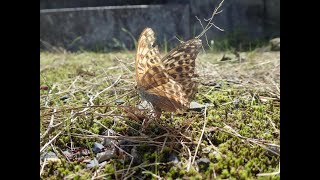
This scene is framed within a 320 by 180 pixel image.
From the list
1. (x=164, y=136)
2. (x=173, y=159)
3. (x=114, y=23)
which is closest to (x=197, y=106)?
(x=164, y=136)

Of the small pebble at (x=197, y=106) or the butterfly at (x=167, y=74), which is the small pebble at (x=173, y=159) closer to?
the butterfly at (x=167, y=74)

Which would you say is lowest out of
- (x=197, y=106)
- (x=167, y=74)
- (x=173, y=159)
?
(x=173, y=159)

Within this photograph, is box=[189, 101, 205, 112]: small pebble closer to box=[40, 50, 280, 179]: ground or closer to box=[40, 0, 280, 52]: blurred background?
box=[40, 50, 280, 179]: ground

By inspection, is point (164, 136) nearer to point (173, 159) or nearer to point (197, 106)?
point (173, 159)

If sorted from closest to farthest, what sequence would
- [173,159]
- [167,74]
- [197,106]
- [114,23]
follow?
[173,159] < [167,74] < [197,106] < [114,23]

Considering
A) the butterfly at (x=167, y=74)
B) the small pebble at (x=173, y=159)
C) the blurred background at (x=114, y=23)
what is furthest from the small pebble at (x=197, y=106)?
the blurred background at (x=114, y=23)

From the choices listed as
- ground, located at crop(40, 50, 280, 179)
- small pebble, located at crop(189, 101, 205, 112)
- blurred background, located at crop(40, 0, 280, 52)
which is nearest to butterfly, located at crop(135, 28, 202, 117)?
ground, located at crop(40, 50, 280, 179)
